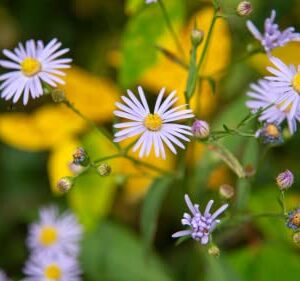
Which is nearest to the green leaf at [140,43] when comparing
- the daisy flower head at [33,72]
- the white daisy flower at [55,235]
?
the daisy flower head at [33,72]

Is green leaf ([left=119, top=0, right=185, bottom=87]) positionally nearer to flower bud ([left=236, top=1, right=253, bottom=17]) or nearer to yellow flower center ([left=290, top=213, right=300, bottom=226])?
flower bud ([left=236, top=1, right=253, bottom=17])

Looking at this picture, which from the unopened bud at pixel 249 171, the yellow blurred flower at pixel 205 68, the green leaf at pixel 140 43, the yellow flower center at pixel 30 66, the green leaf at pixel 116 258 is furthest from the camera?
the yellow blurred flower at pixel 205 68

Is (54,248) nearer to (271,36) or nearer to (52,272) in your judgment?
(52,272)

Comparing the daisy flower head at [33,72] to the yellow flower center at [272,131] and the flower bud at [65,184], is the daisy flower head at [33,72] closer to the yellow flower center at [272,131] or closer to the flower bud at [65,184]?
the flower bud at [65,184]

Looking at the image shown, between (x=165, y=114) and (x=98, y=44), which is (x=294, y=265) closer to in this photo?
(x=165, y=114)

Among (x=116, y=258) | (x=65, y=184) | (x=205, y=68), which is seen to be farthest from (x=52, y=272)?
(x=205, y=68)
